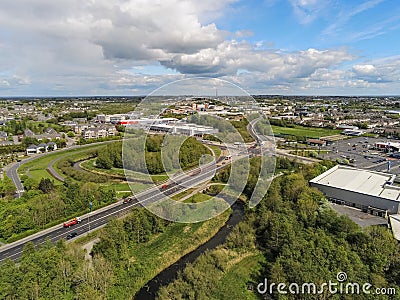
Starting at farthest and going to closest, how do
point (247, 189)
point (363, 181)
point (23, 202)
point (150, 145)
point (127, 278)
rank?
1. point (150, 145)
2. point (363, 181)
3. point (247, 189)
4. point (23, 202)
5. point (127, 278)

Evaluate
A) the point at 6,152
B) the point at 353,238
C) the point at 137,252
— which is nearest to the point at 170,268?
the point at 137,252

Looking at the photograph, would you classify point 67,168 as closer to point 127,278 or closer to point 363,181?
point 127,278

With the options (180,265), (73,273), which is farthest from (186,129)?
(73,273)

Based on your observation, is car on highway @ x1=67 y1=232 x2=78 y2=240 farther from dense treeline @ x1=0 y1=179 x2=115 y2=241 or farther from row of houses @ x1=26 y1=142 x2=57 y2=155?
row of houses @ x1=26 y1=142 x2=57 y2=155

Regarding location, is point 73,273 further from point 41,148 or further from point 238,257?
point 41,148

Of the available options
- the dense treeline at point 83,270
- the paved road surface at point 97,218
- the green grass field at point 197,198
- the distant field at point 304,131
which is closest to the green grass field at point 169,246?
the dense treeline at point 83,270

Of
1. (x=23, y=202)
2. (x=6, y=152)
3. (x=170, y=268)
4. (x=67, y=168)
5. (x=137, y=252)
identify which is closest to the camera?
(x=170, y=268)

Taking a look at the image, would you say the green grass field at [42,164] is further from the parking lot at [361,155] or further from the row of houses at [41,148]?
the parking lot at [361,155]
